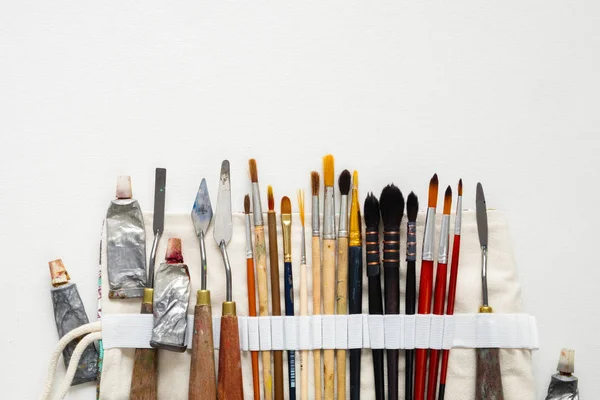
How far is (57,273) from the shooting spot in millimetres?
926

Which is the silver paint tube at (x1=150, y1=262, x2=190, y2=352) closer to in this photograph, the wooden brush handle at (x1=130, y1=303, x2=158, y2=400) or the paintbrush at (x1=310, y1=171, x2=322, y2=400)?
the wooden brush handle at (x1=130, y1=303, x2=158, y2=400)

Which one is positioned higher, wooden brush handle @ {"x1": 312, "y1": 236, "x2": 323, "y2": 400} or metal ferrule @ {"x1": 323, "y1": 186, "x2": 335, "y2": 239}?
metal ferrule @ {"x1": 323, "y1": 186, "x2": 335, "y2": 239}

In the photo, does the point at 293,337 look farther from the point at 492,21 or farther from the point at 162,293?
the point at 492,21

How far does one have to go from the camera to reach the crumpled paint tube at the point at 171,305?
2.80 ft

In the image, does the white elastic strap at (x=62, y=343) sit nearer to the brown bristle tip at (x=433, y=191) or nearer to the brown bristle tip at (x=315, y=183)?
the brown bristle tip at (x=315, y=183)

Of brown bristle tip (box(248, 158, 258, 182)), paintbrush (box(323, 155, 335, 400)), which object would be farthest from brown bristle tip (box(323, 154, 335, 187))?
brown bristle tip (box(248, 158, 258, 182))

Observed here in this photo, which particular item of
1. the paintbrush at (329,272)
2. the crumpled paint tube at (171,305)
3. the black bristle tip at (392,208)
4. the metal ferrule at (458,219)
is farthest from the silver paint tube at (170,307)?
the metal ferrule at (458,219)

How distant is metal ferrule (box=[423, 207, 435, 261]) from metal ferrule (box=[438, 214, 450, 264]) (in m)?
0.01

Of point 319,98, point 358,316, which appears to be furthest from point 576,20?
point 358,316

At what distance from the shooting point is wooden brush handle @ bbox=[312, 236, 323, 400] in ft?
2.94

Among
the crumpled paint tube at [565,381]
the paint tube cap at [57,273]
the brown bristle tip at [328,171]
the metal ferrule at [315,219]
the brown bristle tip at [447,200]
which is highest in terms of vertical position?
the brown bristle tip at [328,171]

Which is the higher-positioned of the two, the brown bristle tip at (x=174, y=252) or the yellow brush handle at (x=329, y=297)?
the brown bristle tip at (x=174, y=252)

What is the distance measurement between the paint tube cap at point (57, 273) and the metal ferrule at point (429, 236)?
1.84 feet

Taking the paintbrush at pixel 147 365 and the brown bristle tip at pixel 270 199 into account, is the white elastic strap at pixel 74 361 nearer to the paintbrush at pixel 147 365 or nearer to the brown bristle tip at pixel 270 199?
the paintbrush at pixel 147 365
